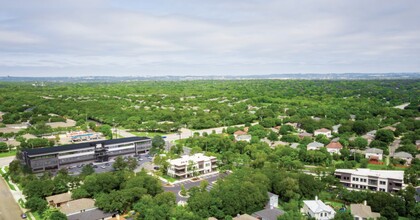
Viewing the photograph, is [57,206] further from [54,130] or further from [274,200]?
[54,130]

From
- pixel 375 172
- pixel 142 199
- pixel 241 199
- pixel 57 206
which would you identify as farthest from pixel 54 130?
pixel 375 172

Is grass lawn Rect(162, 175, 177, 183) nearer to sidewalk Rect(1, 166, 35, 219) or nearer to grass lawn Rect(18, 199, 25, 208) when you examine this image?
sidewalk Rect(1, 166, 35, 219)

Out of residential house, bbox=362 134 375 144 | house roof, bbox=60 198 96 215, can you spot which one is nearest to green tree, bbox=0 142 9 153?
house roof, bbox=60 198 96 215

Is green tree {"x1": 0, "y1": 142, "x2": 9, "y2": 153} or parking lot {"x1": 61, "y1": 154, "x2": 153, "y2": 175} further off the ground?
green tree {"x1": 0, "y1": 142, "x2": 9, "y2": 153}

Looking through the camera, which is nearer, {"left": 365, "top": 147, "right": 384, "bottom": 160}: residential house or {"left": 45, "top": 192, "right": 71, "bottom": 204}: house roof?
{"left": 45, "top": 192, "right": 71, "bottom": 204}: house roof

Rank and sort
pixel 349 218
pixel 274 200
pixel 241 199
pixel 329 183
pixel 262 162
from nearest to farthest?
pixel 349 218 < pixel 241 199 < pixel 274 200 < pixel 329 183 < pixel 262 162

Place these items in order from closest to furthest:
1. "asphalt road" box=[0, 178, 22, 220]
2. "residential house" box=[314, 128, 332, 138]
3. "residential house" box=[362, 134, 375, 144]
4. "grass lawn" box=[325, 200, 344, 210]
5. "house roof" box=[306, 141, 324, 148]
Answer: "asphalt road" box=[0, 178, 22, 220], "grass lawn" box=[325, 200, 344, 210], "house roof" box=[306, 141, 324, 148], "residential house" box=[362, 134, 375, 144], "residential house" box=[314, 128, 332, 138]

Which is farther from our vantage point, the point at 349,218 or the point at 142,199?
the point at 142,199

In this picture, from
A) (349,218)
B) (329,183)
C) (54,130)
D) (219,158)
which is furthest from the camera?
(54,130)
